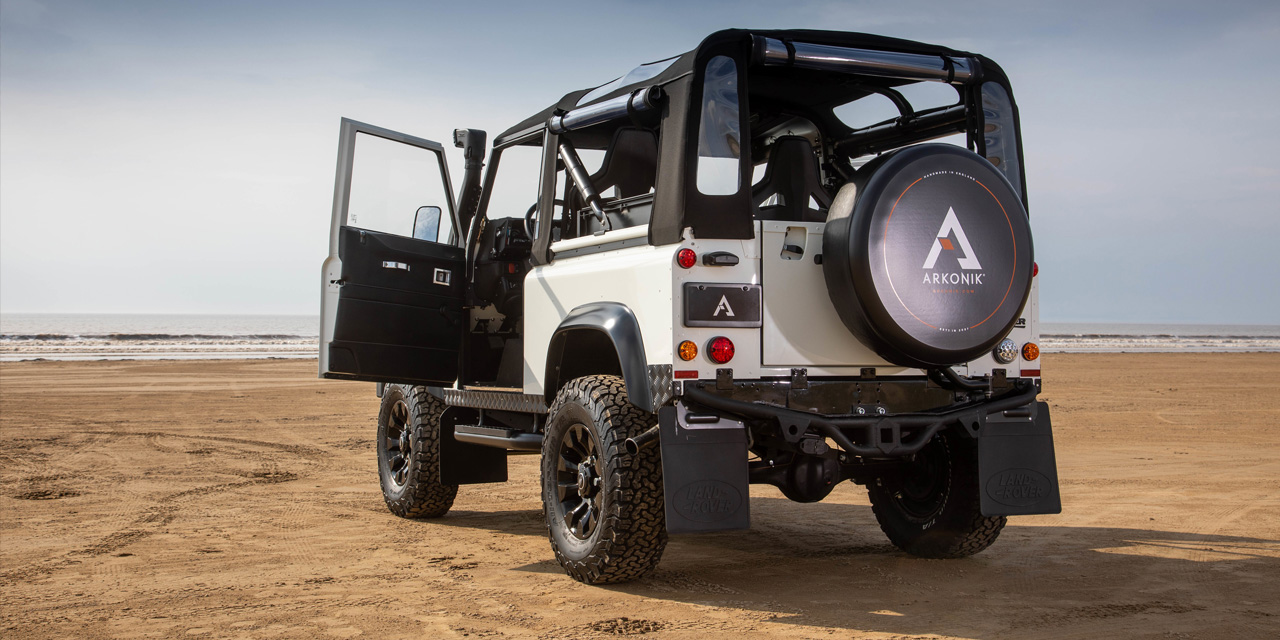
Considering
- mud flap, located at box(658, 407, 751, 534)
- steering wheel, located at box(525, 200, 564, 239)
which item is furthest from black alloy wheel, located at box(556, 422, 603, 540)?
steering wheel, located at box(525, 200, 564, 239)

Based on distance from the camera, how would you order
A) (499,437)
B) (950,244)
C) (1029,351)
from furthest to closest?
1. (499,437)
2. (1029,351)
3. (950,244)

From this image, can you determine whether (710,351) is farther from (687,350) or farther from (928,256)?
(928,256)

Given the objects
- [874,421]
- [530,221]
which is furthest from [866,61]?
[530,221]

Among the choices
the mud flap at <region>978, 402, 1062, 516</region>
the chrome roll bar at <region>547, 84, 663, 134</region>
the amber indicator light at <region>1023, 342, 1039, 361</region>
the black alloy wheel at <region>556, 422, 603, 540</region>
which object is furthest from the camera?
the amber indicator light at <region>1023, 342, 1039, 361</region>

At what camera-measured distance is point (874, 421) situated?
4910mm

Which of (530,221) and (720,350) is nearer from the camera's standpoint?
(720,350)

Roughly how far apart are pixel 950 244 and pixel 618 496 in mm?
1962

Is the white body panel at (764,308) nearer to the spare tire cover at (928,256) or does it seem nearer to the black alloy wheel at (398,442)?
the spare tire cover at (928,256)

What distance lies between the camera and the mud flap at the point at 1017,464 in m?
5.16

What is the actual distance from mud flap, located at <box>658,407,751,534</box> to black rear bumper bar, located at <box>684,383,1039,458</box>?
0.39 ft

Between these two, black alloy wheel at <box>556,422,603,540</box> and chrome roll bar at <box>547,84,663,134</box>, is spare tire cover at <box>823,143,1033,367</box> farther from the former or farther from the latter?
black alloy wheel at <box>556,422,603,540</box>

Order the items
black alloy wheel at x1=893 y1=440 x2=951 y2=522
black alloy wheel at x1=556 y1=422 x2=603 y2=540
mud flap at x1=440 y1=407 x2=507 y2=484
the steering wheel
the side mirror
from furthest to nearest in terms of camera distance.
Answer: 1. mud flap at x1=440 y1=407 x2=507 y2=484
2. the side mirror
3. the steering wheel
4. black alloy wheel at x1=893 y1=440 x2=951 y2=522
5. black alloy wheel at x1=556 y1=422 x2=603 y2=540

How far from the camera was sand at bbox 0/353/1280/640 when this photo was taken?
4578mm

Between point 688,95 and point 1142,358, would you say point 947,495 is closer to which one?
point 688,95
